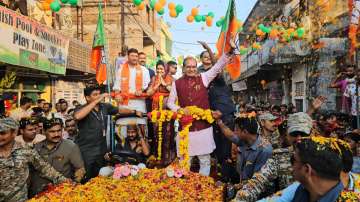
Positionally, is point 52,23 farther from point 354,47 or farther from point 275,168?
point 275,168

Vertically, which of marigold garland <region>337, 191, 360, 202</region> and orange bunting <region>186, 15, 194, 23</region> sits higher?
orange bunting <region>186, 15, 194, 23</region>

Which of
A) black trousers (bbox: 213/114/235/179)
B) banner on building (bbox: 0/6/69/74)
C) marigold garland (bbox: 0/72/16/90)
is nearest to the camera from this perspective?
black trousers (bbox: 213/114/235/179)

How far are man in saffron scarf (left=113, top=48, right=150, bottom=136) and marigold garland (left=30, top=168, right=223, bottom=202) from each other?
237 cm

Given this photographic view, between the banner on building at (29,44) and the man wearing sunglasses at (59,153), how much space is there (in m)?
6.16

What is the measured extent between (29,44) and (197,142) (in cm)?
834

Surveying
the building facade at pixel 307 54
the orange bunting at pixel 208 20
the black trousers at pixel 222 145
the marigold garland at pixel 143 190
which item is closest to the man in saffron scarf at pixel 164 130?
the black trousers at pixel 222 145

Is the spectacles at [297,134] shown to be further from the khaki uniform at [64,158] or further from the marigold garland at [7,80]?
the marigold garland at [7,80]

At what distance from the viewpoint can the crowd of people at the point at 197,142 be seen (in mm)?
2838

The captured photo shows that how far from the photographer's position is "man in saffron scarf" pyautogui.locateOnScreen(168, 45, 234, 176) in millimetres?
6188

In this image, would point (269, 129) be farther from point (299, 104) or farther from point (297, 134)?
point (299, 104)

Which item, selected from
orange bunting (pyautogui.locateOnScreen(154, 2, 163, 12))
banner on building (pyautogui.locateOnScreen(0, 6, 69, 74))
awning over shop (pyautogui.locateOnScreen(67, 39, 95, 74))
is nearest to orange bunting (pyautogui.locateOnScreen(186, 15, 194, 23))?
orange bunting (pyautogui.locateOnScreen(154, 2, 163, 12))

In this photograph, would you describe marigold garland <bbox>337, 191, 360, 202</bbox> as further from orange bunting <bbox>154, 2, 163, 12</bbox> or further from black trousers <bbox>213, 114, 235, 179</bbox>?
orange bunting <bbox>154, 2, 163, 12</bbox>

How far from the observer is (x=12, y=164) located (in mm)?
4203

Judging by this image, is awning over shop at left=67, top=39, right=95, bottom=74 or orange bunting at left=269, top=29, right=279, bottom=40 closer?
awning over shop at left=67, top=39, right=95, bottom=74
